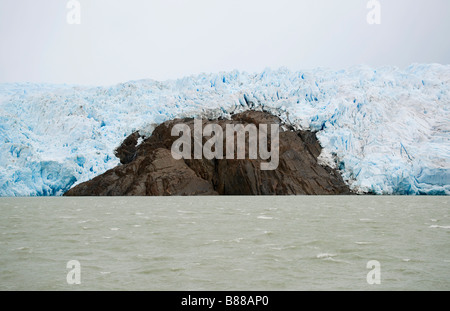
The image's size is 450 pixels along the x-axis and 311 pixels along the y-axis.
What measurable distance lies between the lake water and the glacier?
58.1 feet

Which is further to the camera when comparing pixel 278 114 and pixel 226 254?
pixel 278 114

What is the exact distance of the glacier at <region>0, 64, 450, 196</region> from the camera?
3127 cm

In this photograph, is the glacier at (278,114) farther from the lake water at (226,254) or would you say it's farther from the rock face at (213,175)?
the lake water at (226,254)

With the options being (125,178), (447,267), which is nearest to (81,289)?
(447,267)

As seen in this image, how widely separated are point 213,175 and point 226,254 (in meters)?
25.7

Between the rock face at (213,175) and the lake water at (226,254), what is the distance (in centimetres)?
1774

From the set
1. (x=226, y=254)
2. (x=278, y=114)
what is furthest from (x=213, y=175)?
(x=226, y=254)

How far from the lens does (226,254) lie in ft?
28.3

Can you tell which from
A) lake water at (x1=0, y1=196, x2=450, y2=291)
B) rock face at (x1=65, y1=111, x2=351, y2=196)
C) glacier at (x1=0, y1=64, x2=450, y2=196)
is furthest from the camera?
rock face at (x1=65, y1=111, x2=351, y2=196)

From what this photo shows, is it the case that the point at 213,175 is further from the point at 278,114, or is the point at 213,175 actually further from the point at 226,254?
the point at 226,254

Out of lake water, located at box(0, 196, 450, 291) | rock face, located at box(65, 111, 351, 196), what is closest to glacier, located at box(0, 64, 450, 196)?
rock face, located at box(65, 111, 351, 196)

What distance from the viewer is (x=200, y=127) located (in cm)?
3594

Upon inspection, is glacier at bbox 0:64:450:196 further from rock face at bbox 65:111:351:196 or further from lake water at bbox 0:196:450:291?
lake water at bbox 0:196:450:291

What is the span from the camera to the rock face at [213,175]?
3231 centimetres
